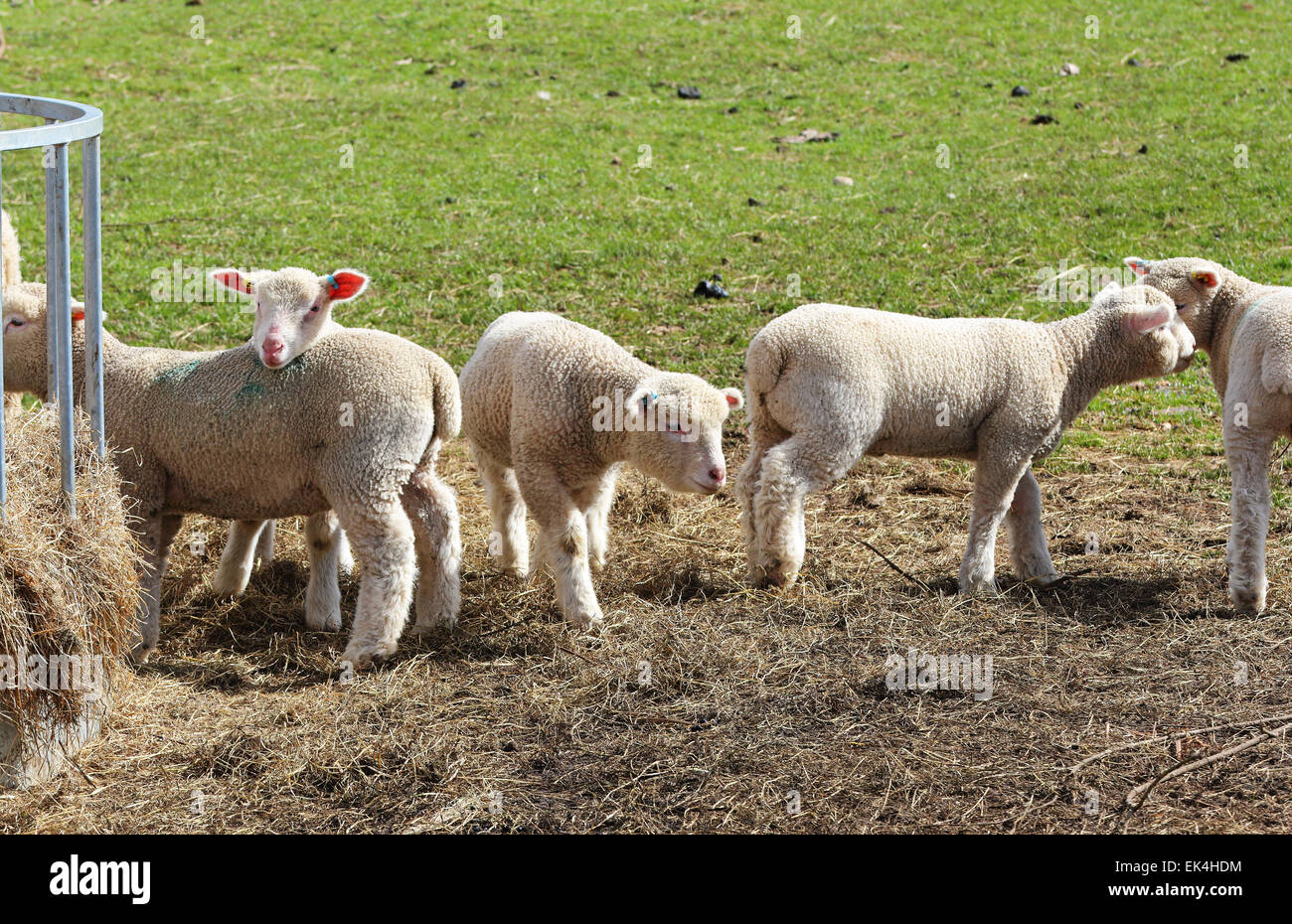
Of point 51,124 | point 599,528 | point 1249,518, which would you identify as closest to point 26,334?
point 51,124

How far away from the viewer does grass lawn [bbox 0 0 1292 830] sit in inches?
220

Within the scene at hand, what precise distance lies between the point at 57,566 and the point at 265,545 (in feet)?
8.08

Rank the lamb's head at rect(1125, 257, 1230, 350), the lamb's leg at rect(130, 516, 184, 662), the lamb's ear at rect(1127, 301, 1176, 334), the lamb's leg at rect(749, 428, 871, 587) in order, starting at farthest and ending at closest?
1. the lamb's head at rect(1125, 257, 1230, 350)
2. the lamb's ear at rect(1127, 301, 1176, 334)
3. the lamb's leg at rect(749, 428, 871, 587)
4. the lamb's leg at rect(130, 516, 184, 662)

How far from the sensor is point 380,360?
6.58 m

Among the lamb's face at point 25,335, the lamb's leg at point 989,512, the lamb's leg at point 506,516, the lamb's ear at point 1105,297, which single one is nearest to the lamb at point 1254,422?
the lamb's ear at point 1105,297

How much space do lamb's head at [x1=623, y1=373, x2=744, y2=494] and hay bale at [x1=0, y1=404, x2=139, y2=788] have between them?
2391mm

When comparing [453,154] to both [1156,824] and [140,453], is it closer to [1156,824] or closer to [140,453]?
[140,453]

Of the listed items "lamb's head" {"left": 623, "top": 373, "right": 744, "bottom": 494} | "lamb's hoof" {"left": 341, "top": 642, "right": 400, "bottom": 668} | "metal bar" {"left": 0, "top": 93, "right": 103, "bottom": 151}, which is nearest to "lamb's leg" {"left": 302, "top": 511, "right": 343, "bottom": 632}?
"lamb's hoof" {"left": 341, "top": 642, "right": 400, "bottom": 668}

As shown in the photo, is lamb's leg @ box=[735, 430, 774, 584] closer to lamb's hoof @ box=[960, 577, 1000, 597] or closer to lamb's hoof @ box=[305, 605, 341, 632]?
lamb's hoof @ box=[960, 577, 1000, 597]

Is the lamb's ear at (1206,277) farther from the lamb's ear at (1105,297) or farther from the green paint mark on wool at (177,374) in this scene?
the green paint mark on wool at (177,374)

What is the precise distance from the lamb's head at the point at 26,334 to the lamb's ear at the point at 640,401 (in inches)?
→ 104

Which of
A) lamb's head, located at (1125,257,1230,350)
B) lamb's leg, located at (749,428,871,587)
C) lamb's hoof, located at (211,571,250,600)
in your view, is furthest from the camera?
lamb's head, located at (1125,257,1230,350)

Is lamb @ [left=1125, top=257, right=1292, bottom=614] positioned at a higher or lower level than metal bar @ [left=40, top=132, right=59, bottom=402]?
lower

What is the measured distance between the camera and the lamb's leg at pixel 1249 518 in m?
7.05
